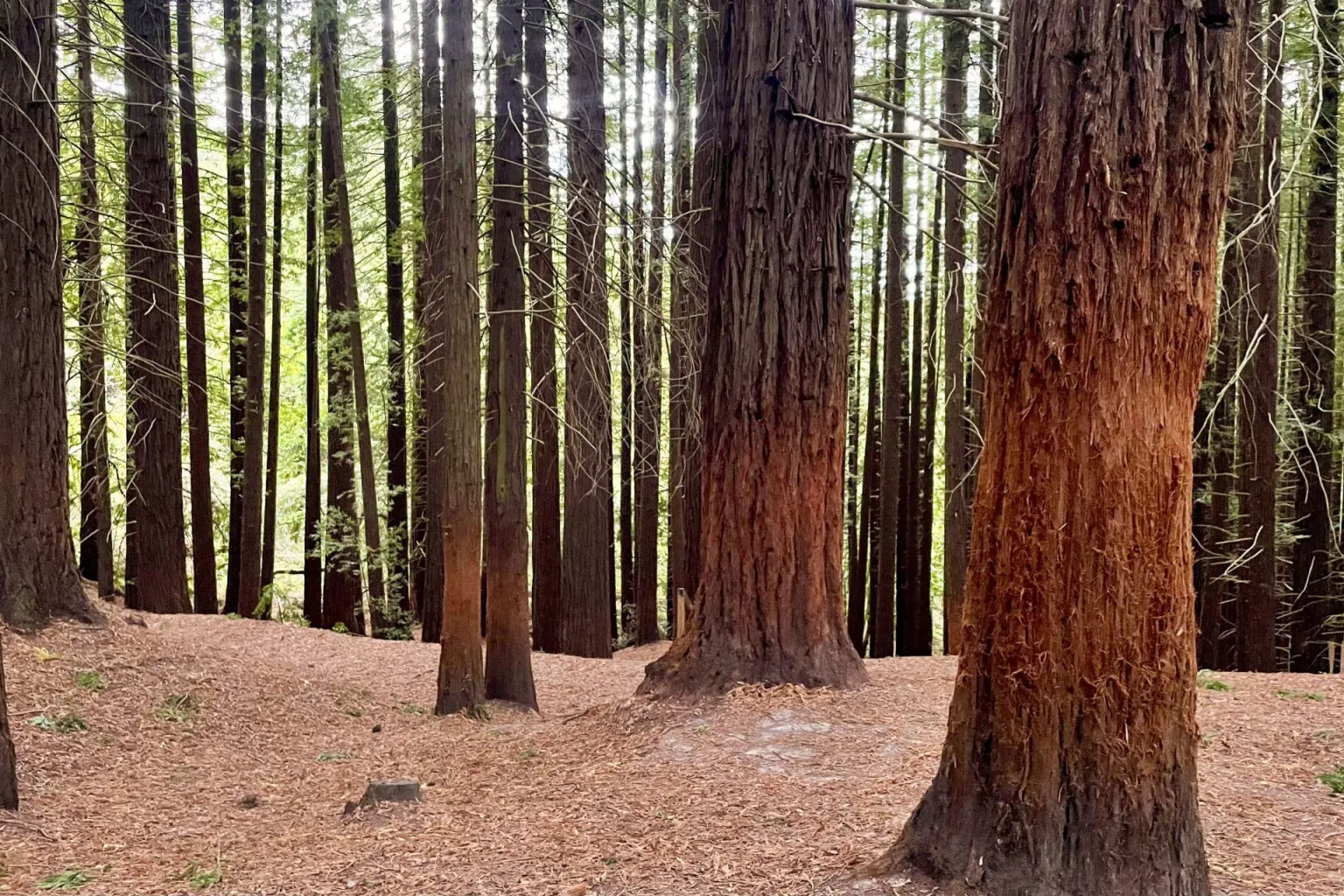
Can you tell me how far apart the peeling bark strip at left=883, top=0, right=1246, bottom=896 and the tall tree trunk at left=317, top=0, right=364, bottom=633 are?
1304 centimetres

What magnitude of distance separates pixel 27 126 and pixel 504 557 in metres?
5.72

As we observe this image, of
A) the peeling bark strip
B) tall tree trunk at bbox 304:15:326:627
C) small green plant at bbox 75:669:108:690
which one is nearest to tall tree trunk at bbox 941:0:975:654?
the peeling bark strip

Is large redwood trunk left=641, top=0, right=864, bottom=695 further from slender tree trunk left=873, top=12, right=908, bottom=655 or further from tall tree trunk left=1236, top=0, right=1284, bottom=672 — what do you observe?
slender tree trunk left=873, top=12, right=908, bottom=655

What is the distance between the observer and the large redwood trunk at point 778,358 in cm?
695

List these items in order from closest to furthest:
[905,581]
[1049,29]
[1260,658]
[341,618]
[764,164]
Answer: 1. [1049,29]
2. [764,164]
3. [1260,658]
4. [341,618]
5. [905,581]

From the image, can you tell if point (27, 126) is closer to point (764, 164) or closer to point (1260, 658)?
point (764, 164)

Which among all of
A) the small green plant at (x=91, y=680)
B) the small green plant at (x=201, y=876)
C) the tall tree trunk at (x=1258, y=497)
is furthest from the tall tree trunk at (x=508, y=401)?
the tall tree trunk at (x=1258, y=497)

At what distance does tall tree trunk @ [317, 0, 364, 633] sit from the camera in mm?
14828

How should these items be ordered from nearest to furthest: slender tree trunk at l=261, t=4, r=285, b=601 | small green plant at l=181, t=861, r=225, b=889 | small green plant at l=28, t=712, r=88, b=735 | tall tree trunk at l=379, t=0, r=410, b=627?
small green plant at l=181, t=861, r=225, b=889 < small green plant at l=28, t=712, r=88, b=735 < tall tree trunk at l=379, t=0, r=410, b=627 < slender tree trunk at l=261, t=4, r=285, b=601

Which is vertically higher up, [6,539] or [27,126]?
[27,126]

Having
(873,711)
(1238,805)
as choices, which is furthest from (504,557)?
(1238,805)

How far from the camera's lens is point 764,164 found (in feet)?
23.0

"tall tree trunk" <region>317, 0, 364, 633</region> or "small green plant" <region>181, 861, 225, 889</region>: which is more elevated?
"tall tree trunk" <region>317, 0, 364, 633</region>

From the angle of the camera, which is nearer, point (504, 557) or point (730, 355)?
point (730, 355)
